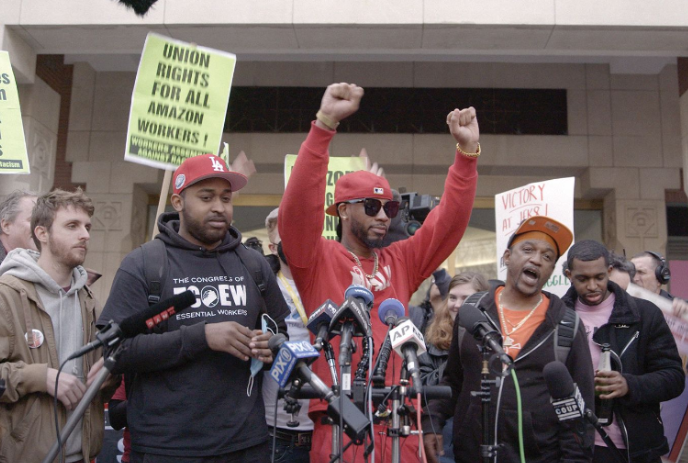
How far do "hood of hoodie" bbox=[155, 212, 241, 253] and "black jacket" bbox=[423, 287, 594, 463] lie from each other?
1.21 metres

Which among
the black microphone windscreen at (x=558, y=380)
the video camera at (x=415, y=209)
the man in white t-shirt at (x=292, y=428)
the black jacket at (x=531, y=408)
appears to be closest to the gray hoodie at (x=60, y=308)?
the man in white t-shirt at (x=292, y=428)

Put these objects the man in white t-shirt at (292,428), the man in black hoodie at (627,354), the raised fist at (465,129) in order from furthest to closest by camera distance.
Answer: the man in white t-shirt at (292,428)
the man in black hoodie at (627,354)
the raised fist at (465,129)

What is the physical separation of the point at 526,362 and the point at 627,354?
99 centimetres

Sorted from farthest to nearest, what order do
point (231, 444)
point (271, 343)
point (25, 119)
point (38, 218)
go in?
point (25, 119) → point (38, 218) → point (231, 444) → point (271, 343)

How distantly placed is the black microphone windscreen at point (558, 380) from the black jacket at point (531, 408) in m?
0.30

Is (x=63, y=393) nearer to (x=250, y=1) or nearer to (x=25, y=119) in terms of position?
(x=250, y=1)

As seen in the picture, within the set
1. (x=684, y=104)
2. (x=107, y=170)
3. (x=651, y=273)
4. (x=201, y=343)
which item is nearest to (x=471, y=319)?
(x=201, y=343)

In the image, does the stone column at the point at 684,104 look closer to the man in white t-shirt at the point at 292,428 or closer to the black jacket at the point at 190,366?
the man in white t-shirt at the point at 292,428

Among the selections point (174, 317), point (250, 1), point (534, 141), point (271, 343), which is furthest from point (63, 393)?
point (534, 141)

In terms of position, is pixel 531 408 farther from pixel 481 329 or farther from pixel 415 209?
pixel 415 209

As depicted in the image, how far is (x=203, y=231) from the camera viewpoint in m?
3.36

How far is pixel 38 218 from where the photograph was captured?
3.83 metres

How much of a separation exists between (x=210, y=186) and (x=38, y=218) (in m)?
1.04

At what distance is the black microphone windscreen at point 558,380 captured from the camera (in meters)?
2.95
